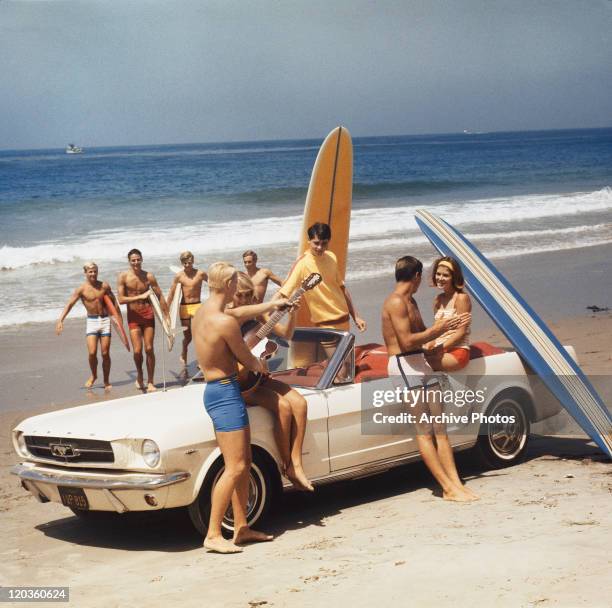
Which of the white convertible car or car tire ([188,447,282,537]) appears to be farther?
car tire ([188,447,282,537])

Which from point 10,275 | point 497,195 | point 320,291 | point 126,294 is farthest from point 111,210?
point 320,291

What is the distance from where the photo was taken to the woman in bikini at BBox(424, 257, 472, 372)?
788 centimetres

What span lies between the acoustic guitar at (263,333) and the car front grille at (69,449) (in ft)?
3.23

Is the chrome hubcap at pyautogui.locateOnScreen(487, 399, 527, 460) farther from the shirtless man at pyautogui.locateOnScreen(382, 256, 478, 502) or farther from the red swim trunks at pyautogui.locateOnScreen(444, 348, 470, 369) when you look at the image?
the shirtless man at pyautogui.locateOnScreen(382, 256, 478, 502)

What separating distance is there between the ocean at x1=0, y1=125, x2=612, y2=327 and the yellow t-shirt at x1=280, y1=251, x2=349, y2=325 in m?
8.35

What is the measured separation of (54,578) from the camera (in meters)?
6.38

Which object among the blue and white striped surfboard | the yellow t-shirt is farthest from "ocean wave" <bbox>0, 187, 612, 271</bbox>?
the blue and white striped surfboard

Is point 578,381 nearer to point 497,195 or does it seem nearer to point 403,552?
point 403,552

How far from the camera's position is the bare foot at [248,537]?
671cm

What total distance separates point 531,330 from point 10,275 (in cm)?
1698

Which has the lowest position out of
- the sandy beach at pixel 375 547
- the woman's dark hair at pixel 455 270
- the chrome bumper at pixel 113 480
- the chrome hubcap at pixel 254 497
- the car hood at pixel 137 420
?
the sandy beach at pixel 375 547

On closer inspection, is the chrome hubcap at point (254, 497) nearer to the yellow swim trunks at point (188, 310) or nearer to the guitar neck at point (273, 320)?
the guitar neck at point (273, 320)

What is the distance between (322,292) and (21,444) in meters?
3.24

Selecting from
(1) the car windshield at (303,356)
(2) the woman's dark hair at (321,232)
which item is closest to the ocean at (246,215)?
(2) the woman's dark hair at (321,232)
